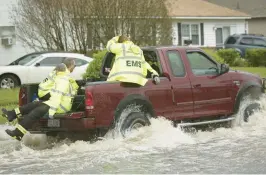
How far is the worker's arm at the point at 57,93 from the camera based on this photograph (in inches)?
454

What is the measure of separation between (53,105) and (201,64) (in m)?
3.29

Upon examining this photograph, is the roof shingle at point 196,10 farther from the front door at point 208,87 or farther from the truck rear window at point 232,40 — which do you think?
the front door at point 208,87

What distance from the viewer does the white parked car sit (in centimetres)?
2378

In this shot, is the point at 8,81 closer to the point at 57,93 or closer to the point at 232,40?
the point at 57,93

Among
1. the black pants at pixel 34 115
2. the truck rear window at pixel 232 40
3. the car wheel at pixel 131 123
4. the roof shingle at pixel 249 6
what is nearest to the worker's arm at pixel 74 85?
the black pants at pixel 34 115

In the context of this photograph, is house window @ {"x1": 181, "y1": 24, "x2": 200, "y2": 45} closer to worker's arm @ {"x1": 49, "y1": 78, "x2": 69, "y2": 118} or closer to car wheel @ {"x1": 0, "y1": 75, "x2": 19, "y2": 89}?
car wheel @ {"x1": 0, "y1": 75, "x2": 19, "y2": 89}

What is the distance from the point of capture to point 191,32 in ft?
147

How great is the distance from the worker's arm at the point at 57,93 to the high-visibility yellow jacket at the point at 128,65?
2.79ft

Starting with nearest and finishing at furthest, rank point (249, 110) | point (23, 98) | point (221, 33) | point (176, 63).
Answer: point (23, 98), point (176, 63), point (249, 110), point (221, 33)

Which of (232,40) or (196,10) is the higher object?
(196,10)

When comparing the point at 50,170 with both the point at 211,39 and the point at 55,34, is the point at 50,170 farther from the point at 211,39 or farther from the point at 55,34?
the point at 211,39

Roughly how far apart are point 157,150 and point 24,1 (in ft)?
63.0

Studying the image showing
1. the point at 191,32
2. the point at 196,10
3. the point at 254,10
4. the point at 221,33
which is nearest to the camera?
the point at 191,32

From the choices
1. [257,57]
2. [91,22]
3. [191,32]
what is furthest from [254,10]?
[91,22]
